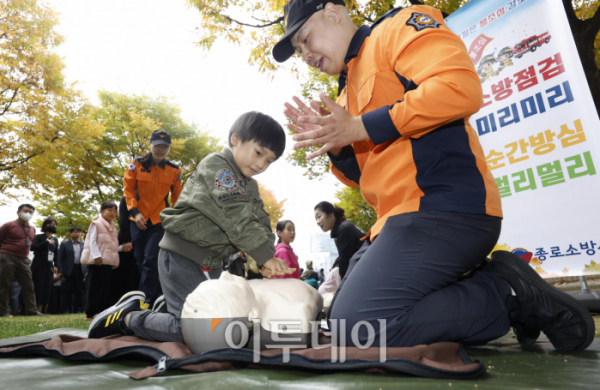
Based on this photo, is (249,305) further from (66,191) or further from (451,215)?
(66,191)

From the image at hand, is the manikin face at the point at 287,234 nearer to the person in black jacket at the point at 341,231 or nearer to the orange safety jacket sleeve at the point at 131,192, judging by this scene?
the person in black jacket at the point at 341,231

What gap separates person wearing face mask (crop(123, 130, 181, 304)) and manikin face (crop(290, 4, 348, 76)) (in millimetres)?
2917

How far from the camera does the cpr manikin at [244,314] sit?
1466 millimetres

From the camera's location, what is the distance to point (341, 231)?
5.25 metres

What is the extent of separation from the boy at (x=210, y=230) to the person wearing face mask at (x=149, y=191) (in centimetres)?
212

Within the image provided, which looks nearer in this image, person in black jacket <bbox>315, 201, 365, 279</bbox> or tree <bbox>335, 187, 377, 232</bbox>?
person in black jacket <bbox>315, 201, 365, 279</bbox>

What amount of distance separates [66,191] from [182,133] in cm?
595

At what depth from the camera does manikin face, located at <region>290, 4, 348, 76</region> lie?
2033 mm

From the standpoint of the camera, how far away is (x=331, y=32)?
204cm

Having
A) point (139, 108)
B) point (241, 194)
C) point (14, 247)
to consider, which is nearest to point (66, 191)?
point (139, 108)

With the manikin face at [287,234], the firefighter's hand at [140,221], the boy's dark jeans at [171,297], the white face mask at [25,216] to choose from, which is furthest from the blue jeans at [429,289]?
the white face mask at [25,216]

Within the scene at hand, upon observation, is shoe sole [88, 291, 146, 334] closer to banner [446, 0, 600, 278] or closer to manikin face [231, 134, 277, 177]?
manikin face [231, 134, 277, 177]

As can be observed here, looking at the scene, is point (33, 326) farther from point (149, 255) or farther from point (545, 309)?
point (545, 309)

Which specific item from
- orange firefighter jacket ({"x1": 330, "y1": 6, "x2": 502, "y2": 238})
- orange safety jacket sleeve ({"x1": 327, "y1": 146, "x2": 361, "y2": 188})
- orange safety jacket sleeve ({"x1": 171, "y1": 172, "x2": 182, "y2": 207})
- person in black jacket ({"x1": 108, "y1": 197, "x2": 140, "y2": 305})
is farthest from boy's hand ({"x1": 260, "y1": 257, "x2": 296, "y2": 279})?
person in black jacket ({"x1": 108, "y1": 197, "x2": 140, "y2": 305})
